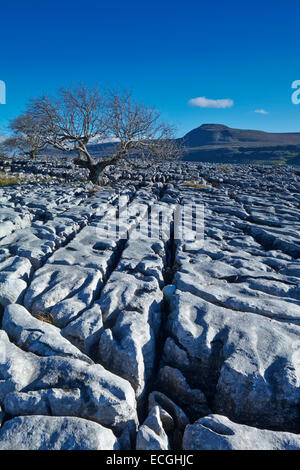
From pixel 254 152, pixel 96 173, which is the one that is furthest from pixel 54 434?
pixel 254 152

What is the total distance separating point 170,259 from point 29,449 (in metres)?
5.55

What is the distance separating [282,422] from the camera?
337 centimetres

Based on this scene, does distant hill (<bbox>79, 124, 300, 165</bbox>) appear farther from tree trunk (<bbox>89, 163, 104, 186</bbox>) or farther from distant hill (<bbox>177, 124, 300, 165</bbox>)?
tree trunk (<bbox>89, 163, 104, 186</bbox>)

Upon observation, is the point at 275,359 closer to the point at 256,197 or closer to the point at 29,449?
the point at 29,449

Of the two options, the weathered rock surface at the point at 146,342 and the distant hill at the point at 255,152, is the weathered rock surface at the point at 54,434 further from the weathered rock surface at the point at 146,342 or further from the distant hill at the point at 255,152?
the distant hill at the point at 255,152

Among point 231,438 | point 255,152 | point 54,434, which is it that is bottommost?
point 231,438

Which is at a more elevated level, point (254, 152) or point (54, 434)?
point (254, 152)

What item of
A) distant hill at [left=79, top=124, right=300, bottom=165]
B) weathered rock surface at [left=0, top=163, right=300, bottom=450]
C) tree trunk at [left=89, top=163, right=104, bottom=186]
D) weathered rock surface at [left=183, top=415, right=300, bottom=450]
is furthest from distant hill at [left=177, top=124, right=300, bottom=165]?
weathered rock surface at [left=183, top=415, right=300, bottom=450]

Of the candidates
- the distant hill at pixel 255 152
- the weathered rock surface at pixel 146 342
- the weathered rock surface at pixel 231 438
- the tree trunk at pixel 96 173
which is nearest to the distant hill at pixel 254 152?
the distant hill at pixel 255 152

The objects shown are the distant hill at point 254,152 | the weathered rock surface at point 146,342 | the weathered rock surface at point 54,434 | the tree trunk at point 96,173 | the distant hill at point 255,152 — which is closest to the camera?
the weathered rock surface at point 54,434

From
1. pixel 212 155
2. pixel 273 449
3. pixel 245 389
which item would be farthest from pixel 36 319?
pixel 212 155

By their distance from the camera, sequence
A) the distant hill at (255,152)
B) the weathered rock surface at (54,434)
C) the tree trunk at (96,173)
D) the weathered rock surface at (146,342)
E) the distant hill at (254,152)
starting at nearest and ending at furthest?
the weathered rock surface at (54,434) → the weathered rock surface at (146,342) → the tree trunk at (96,173) → the distant hill at (254,152) → the distant hill at (255,152)

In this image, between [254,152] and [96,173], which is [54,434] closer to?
[96,173]

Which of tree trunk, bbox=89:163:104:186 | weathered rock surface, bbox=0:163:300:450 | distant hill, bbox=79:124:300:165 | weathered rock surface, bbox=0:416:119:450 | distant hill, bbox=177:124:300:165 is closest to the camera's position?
weathered rock surface, bbox=0:416:119:450
